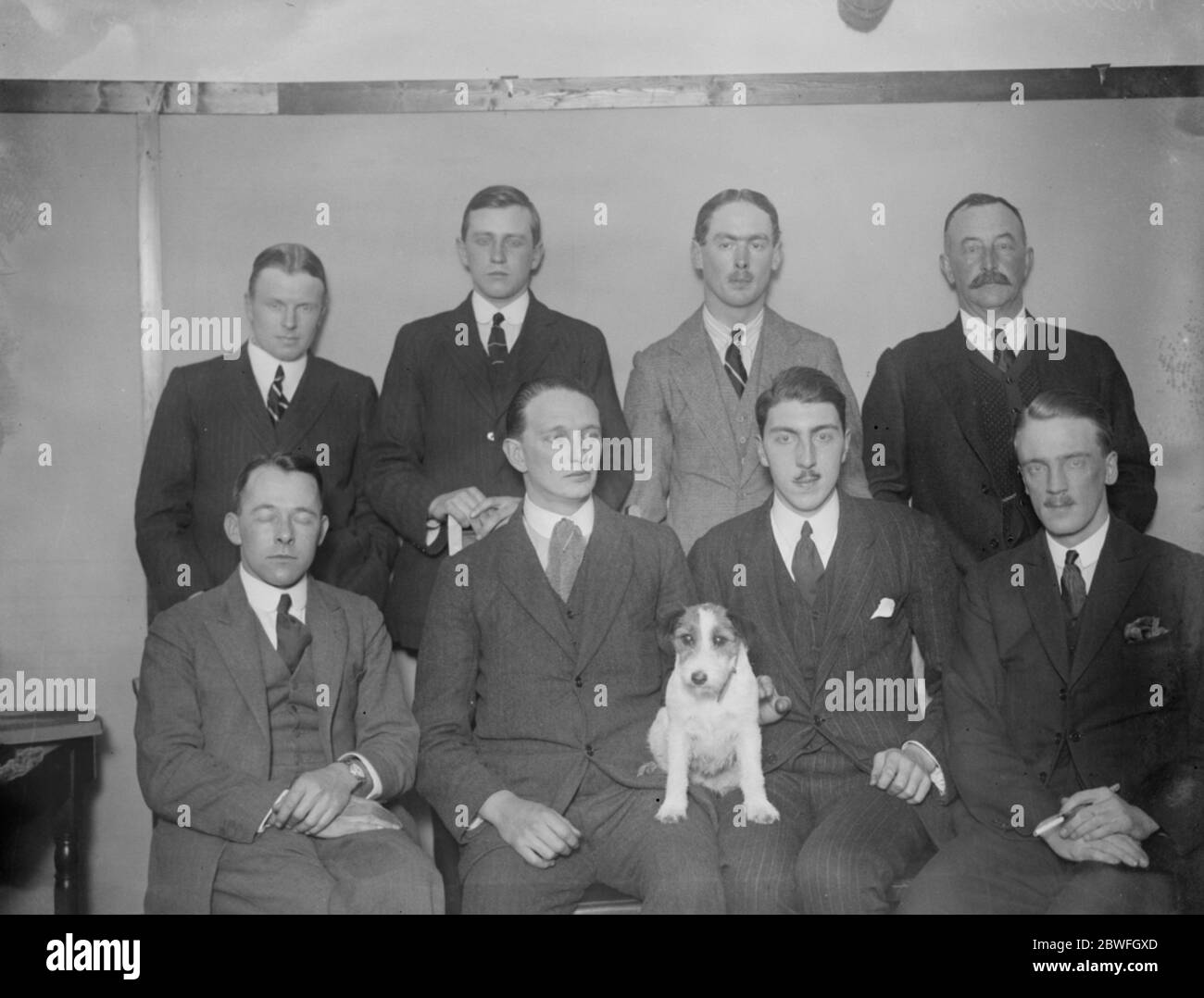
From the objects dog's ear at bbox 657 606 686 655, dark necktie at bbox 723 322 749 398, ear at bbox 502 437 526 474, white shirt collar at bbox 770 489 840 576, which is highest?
dark necktie at bbox 723 322 749 398

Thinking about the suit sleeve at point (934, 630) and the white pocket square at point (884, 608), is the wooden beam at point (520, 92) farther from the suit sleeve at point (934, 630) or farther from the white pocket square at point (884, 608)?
the white pocket square at point (884, 608)

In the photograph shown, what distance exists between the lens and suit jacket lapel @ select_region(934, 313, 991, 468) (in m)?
2.66

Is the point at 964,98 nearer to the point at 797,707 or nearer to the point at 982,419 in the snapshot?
the point at 982,419

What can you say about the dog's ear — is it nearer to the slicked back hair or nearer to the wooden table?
the slicked back hair

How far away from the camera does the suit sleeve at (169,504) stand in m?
2.63

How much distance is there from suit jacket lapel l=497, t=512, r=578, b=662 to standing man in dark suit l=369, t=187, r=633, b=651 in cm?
16

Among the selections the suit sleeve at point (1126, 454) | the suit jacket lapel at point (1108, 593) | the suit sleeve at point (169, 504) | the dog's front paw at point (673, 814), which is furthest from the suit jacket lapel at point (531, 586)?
the suit sleeve at point (1126, 454)

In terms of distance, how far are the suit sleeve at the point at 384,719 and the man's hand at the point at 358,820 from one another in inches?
1.5

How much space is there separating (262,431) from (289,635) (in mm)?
457

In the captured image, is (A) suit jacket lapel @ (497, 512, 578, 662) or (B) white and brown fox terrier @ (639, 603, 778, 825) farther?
(A) suit jacket lapel @ (497, 512, 578, 662)

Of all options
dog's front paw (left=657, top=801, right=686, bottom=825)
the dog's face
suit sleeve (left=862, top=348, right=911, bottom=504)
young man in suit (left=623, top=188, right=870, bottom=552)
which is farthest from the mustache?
dog's front paw (left=657, top=801, right=686, bottom=825)

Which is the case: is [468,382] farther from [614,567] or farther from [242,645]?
[242,645]
